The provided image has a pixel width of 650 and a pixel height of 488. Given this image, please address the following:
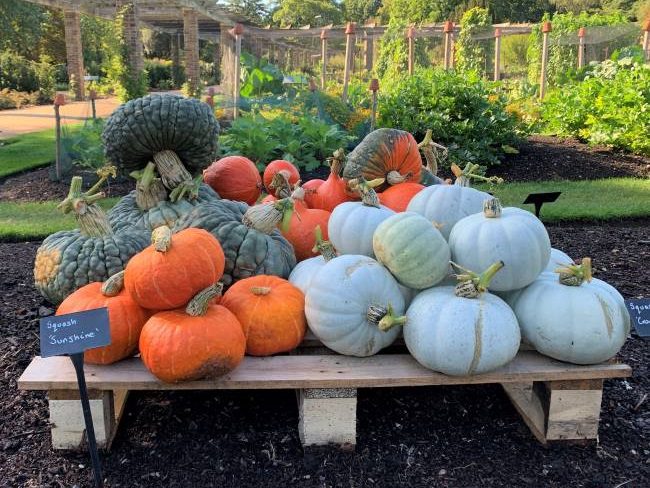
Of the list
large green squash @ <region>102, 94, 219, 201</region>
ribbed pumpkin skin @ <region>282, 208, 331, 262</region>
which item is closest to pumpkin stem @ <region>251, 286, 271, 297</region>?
ribbed pumpkin skin @ <region>282, 208, 331, 262</region>

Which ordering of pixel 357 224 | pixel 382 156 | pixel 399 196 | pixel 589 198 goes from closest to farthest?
pixel 357 224 → pixel 399 196 → pixel 382 156 → pixel 589 198

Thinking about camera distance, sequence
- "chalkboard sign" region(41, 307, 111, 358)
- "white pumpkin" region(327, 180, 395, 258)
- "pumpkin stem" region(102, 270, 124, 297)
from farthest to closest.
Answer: "white pumpkin" region(327, 180, 395, 258) → "pumpkin stem" region(102, 270, 124, 297) → "chalkboard sign" region(41, 307, 111, 358)

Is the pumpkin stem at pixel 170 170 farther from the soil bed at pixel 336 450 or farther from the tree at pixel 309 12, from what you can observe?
the tree at pixel 309 12

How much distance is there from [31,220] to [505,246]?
496cm

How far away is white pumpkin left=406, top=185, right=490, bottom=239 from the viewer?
268cm

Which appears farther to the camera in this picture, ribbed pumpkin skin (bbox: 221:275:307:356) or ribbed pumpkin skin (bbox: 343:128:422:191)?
ribbed pumpkin skin (bbox: 343:128:422:191)

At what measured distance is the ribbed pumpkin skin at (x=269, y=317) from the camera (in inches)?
91.7

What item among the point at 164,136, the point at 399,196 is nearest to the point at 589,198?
the point at 399,196

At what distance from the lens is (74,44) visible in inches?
754

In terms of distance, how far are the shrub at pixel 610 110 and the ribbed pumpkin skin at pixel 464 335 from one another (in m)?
7.14

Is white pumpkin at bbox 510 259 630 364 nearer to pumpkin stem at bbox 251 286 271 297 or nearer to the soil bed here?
the soil bed

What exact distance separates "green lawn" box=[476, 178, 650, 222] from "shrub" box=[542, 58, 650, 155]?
1.20 metres

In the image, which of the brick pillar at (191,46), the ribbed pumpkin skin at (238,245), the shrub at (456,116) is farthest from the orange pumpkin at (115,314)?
the brick pillar at (191,46)

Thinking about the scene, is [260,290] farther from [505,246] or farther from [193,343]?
[505,246]
